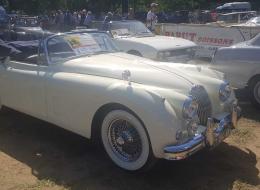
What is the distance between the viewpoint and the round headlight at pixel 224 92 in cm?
499

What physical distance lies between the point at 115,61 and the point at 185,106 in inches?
62.7

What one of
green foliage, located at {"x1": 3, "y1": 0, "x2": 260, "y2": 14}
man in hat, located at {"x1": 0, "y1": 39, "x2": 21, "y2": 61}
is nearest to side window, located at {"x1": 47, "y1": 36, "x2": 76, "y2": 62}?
man in hat, located at {"x1": 0, "y1": 39, "x2": 21, "y2": 61}

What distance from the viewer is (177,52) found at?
34.6 ft

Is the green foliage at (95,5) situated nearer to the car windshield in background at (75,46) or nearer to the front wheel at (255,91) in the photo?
the front wheel at (255,91)

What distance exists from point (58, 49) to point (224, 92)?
7.51 feet

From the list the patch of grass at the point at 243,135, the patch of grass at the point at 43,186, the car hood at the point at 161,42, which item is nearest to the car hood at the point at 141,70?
the patch of grass at the point at 243,135

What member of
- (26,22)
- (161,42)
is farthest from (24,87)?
(26,22)

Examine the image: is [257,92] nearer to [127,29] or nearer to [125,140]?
[125,140]

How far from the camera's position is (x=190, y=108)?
428 cm

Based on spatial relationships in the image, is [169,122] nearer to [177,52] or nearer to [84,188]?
[84,188]

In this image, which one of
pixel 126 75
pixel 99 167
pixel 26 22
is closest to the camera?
pixel 126 75

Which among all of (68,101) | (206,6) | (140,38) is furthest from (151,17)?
(206,6)

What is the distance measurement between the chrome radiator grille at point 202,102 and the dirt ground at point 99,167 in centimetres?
58

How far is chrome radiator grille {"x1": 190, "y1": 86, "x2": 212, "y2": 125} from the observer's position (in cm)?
459
